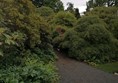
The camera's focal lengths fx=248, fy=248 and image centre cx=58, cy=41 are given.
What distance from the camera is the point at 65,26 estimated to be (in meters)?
19.4

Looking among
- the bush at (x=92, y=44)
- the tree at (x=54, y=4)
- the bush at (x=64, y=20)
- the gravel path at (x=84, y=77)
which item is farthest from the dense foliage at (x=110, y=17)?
the tree at (x=54, y=4)

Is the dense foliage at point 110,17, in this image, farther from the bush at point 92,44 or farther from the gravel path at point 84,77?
the gravel path at point 84,77

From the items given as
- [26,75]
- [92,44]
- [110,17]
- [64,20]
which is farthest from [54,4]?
[26,75]

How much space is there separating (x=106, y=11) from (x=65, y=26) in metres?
3.35

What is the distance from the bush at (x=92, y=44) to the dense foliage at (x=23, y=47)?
2.29 metres

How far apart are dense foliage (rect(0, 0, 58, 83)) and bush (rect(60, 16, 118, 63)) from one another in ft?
7.50

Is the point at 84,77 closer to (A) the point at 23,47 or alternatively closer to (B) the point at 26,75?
(A) the point at 23,47

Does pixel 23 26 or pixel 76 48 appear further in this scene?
pixel 76 48

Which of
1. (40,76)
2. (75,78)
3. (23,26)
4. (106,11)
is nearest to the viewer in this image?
(40,76)

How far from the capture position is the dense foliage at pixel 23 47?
22.8ft

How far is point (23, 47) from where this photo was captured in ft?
34.9

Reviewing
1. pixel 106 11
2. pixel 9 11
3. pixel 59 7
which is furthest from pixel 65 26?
pixel 59 7

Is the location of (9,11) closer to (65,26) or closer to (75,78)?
(75,78)

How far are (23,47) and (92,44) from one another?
5.91 m
